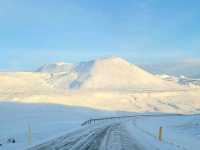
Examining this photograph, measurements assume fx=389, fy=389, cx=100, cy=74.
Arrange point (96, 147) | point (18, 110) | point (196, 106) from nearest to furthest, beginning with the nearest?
point (96, 147)
point (18, 110)
point (196, 106)

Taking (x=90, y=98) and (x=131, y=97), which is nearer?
(x=90, y=98)

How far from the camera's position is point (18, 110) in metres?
78.3

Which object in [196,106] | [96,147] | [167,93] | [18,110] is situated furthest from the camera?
[167,93]

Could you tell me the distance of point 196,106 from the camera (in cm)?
13225

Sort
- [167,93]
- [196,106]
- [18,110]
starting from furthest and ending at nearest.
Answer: [167,93], [196,106], [18,110]

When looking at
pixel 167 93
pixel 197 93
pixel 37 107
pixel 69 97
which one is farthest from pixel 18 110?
pixel 197 93

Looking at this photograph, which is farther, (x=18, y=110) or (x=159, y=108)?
(x=159, y=108)

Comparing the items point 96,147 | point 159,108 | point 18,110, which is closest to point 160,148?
point 96,147

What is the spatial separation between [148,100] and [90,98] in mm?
23308

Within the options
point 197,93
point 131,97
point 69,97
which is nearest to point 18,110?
point 69,97

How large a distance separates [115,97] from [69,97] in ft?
65.2

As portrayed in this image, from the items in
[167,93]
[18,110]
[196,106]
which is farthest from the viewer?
[167,93]

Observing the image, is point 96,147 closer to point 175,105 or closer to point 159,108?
point 159,108

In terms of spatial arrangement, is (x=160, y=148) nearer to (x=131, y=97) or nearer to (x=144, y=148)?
(x=144, y=148)
